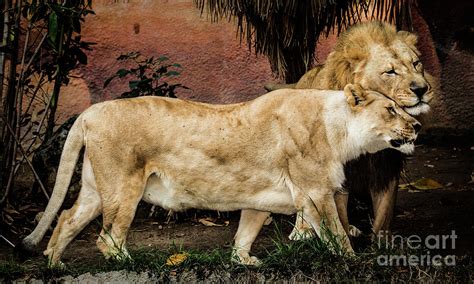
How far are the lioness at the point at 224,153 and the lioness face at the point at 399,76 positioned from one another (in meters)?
0.25

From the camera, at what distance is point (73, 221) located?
218 inches

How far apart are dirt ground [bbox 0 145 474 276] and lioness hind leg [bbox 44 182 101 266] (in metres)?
0.26

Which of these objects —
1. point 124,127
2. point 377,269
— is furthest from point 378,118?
point 124,127

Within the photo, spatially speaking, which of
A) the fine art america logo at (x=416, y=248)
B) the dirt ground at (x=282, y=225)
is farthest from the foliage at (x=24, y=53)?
the fine art america logo at (x=416, y=248)

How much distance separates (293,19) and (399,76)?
3.98ft

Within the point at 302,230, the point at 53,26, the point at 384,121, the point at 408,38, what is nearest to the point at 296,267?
the point at 302,230

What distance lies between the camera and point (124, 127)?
536cm

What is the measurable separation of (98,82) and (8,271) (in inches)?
147

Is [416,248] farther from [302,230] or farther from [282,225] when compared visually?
[282,225]

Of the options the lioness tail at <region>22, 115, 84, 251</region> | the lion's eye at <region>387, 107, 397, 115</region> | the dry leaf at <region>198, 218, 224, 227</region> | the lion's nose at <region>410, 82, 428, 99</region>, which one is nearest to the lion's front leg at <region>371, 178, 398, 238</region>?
the lion's nose at <region>410, 82, 428, 99</region>

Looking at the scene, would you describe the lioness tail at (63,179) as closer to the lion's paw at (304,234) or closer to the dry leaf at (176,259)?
the dry leaf at (176,259)

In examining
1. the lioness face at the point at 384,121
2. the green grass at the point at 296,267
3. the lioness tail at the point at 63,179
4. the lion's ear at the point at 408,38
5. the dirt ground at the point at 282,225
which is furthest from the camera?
the dirt ground at the point at 282,225

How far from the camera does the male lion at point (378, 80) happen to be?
219 inches

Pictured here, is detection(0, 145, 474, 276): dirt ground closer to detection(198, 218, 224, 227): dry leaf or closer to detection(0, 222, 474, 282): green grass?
detection(198, 218, 224, 227): dry leaf
